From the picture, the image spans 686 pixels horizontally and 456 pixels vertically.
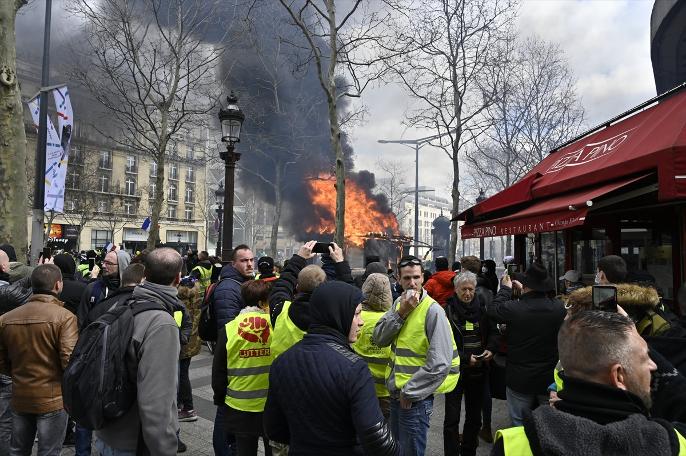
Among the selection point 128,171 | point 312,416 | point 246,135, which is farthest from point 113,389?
point 128,171

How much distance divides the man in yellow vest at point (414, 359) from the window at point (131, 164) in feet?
179

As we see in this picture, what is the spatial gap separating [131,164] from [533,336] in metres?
55.4

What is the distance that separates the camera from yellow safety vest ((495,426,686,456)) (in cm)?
123

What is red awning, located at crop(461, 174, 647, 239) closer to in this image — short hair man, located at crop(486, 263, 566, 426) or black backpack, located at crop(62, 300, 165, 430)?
short hair man, located at crop(486, 263, 566, 426)

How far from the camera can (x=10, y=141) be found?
784 cm

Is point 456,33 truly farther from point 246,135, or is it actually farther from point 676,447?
point 246,135

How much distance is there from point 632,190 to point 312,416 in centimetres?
474

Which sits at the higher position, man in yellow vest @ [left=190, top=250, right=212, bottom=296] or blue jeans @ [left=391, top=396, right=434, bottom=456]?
man in yellow vest @ [left=190, top=250, right=212, bottom=296]

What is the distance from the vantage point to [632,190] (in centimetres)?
509

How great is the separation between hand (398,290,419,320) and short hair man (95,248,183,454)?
1627 mm

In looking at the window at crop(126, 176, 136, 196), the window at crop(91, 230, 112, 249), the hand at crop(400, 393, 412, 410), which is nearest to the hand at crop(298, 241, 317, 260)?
the hand at crop(400, 393, 412, 410)

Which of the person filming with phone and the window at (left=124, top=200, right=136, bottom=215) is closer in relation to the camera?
the person filming with phone

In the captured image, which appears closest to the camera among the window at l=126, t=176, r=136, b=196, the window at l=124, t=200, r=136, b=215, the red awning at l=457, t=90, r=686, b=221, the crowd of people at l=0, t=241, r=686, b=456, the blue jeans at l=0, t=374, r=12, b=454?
the crowd of people at l=0, t=241, r=686, b=456

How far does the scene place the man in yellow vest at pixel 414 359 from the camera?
3.34 metres
